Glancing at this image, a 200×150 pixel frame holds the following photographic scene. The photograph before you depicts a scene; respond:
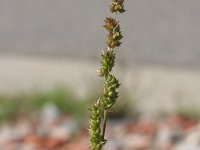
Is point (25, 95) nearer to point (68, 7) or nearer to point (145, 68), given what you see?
point (145, 68)

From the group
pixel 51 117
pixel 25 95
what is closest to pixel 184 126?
pixel 51 117

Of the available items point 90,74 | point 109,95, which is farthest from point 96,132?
point 90,74

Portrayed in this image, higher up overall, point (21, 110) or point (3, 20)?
point (3, 20)

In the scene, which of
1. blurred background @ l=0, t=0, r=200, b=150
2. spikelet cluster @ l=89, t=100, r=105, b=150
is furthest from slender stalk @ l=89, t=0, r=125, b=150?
blurred background @ l=0, t=0, r=200, b=150

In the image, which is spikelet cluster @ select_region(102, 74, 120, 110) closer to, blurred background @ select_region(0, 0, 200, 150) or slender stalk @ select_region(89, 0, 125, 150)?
slender stalk @ select_region(89, 0, 125, 150)

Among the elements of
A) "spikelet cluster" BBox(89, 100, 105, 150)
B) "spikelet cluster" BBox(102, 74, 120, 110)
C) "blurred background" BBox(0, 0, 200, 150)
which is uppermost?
"blurred background" BBox(0, 0, 200, 150)

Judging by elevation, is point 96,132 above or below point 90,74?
below

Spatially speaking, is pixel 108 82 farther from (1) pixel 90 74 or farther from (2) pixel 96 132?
(1) pixel 90 74

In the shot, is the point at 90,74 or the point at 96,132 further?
the point at 90,74
